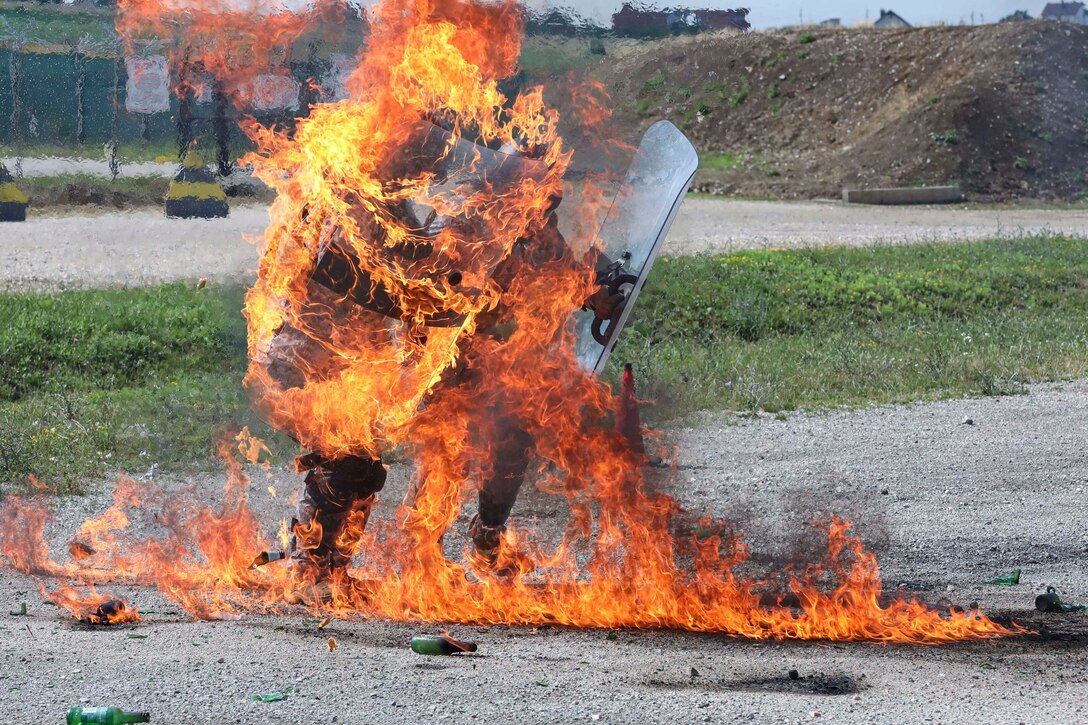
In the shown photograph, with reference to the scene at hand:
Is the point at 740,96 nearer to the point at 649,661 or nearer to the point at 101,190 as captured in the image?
the point at 101,190

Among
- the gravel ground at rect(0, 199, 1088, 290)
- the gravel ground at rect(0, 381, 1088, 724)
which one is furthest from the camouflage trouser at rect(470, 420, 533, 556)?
the gravel ground at rect(0, 199, 1088, 290)

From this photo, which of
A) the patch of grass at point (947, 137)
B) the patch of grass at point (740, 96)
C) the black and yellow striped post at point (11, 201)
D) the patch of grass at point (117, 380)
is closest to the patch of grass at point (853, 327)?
the patch of grass at point (117, 380)

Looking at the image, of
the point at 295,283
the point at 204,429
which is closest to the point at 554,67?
the point at 295,283

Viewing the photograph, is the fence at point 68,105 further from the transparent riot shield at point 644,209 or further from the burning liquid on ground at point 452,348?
the transparent riot shield at point 644,209

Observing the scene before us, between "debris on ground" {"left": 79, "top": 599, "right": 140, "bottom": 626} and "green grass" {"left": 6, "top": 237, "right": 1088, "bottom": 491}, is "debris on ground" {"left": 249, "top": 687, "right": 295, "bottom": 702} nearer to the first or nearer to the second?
"debris on ground" {"left": 79, "top": 599, "right": 140, "bottom": 626}

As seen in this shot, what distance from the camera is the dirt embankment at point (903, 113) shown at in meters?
26.1

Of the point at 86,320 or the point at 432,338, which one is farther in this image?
the point at 86,320

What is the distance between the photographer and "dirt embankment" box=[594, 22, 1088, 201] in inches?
1028

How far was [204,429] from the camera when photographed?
7902 mm

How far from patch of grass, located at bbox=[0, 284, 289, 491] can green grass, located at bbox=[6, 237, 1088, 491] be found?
16mm

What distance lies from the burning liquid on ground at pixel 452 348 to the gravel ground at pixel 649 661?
0.22m

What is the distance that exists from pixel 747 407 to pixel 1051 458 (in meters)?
2.07

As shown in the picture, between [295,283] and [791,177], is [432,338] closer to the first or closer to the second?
[295,283]

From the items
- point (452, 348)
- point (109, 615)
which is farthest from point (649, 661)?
point (109, 615)
